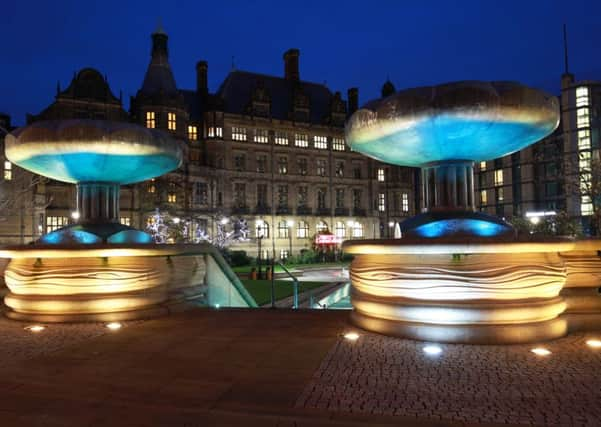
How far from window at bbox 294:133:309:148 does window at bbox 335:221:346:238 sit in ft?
31.8

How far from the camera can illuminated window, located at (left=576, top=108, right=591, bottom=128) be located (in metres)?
56.4

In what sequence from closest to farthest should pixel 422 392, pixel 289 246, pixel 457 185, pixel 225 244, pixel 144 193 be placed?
1. pixel 422 392
2. pixel 457 185
3. pixel 144 193
4. pixel 225 244
5. pixel 289 246

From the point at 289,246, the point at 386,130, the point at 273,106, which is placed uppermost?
the point at 273,106

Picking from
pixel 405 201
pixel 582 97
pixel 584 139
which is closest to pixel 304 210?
pixel 405 201

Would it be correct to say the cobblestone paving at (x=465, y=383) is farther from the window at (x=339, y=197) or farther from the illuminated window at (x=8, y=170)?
the window at (x=339, y=197)

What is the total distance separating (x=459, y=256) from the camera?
749 centimetres

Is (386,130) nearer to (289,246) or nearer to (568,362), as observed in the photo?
(568,362)

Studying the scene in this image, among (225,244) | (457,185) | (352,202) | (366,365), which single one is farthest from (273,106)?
(366,365)

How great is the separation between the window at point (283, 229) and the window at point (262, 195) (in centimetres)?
279

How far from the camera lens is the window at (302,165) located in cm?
5538

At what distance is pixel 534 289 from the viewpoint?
24.3ft

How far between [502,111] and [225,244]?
41487 mm

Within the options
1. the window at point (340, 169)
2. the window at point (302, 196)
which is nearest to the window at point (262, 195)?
the window at point (302, 196)

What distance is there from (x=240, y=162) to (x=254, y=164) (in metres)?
1.52
